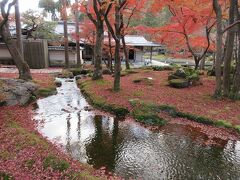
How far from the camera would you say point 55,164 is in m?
7.51

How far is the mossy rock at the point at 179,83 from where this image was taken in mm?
19656

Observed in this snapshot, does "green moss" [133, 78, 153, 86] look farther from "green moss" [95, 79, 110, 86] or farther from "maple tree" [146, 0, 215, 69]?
"maple tree" [146, 0, 215, 69]

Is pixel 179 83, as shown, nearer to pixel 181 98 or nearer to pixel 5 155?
pixel 181 98

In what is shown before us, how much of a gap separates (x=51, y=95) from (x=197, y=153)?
11667 millimetres

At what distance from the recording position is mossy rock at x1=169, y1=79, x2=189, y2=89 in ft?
64.5

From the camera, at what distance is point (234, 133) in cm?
1177

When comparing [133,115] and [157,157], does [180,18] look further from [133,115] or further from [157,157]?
[157,157]

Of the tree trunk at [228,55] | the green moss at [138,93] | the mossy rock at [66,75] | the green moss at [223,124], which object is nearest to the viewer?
the green moss at [223,124]

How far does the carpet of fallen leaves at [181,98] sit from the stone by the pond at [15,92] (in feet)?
14.3

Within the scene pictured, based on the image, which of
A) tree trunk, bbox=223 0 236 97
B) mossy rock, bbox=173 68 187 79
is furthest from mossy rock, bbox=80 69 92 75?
tree trunk, bbox=223 0 236 97

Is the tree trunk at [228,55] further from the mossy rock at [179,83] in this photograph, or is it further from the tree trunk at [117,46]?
the tree trunk at [117,46]

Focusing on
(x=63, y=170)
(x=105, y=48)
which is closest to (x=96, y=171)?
(x=63, y=170)

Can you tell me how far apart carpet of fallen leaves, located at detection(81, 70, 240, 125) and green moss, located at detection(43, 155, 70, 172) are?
24.3ft

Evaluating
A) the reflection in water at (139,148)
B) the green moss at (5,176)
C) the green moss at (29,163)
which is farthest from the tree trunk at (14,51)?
the green moss at (5,176)
